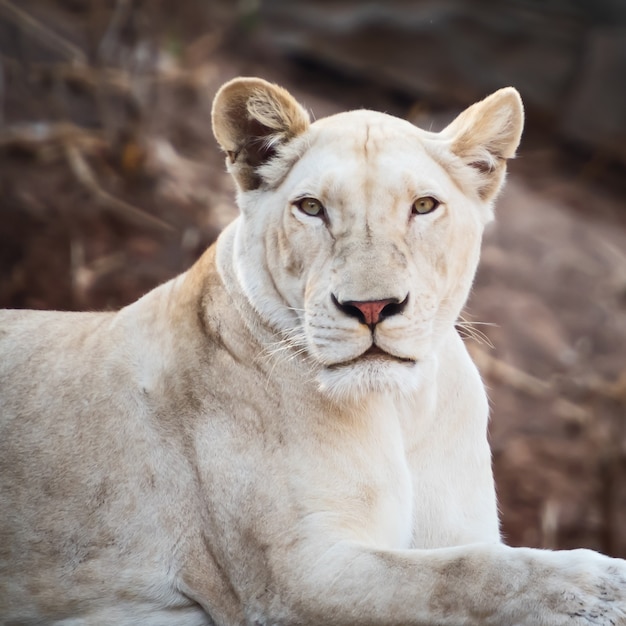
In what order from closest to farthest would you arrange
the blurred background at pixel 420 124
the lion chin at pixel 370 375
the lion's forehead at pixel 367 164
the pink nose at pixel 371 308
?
the pink nose at pixel 371 308, the lion chin at pixel 370 375, the lion's forehead at pixel 367 164, the blurred background at pixel 420 124

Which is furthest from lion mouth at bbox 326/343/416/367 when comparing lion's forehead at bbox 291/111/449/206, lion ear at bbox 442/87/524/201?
lion ear at bbox 442/87/524/201

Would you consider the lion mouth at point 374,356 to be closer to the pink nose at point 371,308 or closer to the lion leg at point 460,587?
the pink nose at point 371,308

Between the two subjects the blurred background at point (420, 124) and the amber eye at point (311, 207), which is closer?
the amber eye at point (311, 207)

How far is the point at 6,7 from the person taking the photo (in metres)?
11.6

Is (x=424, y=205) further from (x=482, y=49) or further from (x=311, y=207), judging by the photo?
(x=482, y=49)

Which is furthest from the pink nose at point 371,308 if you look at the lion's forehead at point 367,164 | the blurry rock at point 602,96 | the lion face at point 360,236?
the blurry rock at point 602,96

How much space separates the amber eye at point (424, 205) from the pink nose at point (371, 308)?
1.35 ft

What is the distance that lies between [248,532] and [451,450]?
2.82 feet

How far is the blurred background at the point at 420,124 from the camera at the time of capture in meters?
10.3

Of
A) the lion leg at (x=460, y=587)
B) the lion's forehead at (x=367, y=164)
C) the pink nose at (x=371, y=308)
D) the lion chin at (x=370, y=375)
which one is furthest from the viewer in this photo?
the lion's forehead at (x=367, y=164)

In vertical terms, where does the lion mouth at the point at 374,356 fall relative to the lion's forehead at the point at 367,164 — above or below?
below

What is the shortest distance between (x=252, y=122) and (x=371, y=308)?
3.09 ft

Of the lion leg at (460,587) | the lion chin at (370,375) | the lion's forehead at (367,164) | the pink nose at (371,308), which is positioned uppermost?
the lion's forehead at (367,164)

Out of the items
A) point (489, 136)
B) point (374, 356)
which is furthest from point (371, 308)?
point (489, 136)
